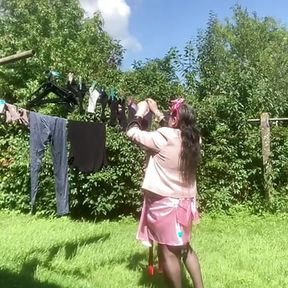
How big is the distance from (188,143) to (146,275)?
180 centimetres

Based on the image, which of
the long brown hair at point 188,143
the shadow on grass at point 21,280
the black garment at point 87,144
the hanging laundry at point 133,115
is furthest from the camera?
the black garment at point 87,144

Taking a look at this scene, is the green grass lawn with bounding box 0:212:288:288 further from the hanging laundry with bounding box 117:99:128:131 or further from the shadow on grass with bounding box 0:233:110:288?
the hanging laundry with bounding box 117:99:128:131

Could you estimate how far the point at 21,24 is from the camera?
16.5 meters

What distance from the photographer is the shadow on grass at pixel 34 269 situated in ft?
15.0

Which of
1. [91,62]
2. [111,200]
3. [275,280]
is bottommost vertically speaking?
[275,280]

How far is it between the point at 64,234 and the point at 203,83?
407 cm

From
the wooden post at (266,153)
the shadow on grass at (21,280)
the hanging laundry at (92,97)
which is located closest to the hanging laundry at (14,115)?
the hanging laundry at (92,97)

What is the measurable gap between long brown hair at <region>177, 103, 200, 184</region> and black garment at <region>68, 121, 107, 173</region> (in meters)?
1.72

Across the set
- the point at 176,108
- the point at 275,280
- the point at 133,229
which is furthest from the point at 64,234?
the point at 176,108

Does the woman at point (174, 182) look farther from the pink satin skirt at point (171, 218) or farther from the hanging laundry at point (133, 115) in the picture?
the hanging laundry at point (133, 115)

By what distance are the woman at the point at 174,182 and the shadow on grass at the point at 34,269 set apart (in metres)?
1.26

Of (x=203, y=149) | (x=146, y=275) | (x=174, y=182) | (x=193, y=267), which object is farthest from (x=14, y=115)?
(x=203, y=149)

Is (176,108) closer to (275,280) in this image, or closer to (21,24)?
(275,280)

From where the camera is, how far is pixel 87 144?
5512mm
